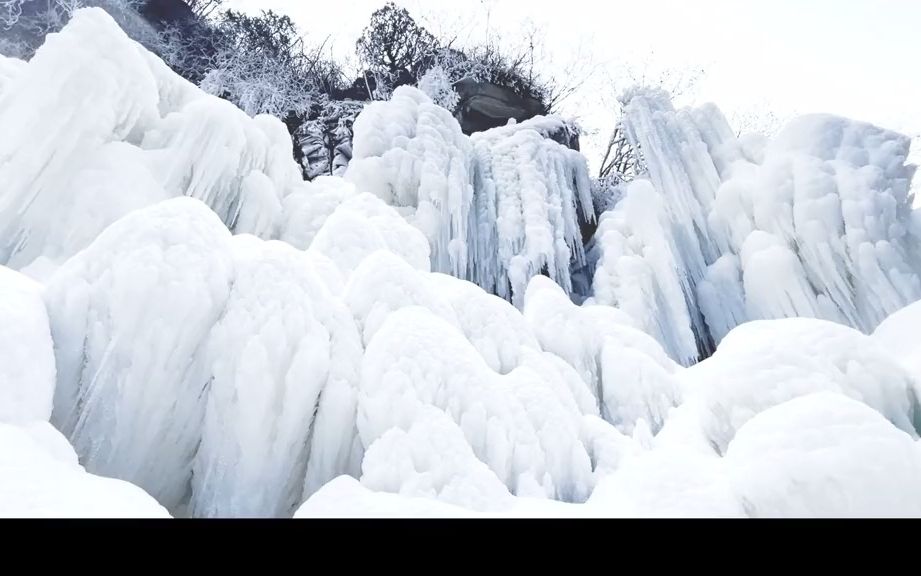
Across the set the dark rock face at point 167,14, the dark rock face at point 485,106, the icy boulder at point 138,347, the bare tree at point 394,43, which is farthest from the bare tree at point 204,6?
the icy boulder at point 138,347

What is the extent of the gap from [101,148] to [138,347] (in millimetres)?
2723

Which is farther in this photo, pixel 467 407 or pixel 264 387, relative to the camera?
pixel 467 407

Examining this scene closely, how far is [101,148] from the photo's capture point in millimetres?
3834

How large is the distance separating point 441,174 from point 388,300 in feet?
13.5

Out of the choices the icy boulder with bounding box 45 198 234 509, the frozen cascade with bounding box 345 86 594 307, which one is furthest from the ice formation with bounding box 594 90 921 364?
the icy boulder with bounding box 45 198 234 509

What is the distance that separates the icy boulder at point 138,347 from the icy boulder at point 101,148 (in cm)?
160

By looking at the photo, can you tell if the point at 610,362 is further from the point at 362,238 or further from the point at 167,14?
the point at 167,14

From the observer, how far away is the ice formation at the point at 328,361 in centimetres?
140

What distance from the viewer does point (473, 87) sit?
9.94 meters

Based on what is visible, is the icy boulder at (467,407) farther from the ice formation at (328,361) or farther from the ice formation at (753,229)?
the ice formation at (753,229)

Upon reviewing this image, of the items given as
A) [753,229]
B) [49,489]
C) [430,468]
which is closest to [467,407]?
[430,468]

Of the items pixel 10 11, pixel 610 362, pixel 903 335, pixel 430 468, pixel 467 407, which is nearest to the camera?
pixel 430 468
